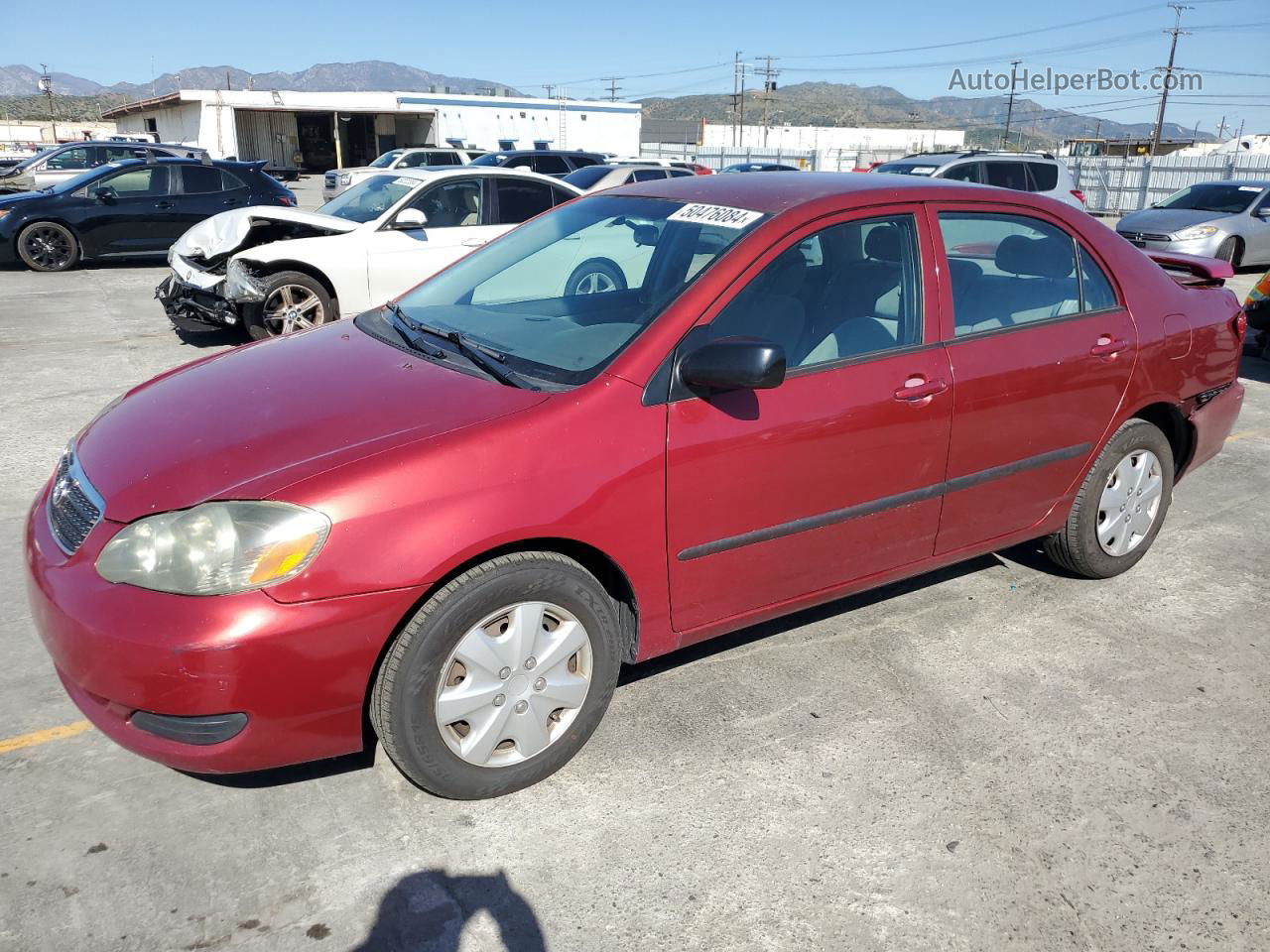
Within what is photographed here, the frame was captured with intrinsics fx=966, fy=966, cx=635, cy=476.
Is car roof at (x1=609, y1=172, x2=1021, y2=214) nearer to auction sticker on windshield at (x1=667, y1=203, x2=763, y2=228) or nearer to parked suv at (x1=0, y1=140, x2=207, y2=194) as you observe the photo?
auction sticker on windshield at (x1=667, y1=203, x2=763, y2=228)

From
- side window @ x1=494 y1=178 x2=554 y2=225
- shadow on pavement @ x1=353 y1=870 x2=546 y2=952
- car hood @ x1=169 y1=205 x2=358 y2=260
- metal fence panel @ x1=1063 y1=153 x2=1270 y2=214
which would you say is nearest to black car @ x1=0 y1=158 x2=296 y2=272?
car hood @ x1=169 y1=205 x2=358 y2=260

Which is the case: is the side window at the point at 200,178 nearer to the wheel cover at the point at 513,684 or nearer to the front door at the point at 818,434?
the front door at the point at 818,434

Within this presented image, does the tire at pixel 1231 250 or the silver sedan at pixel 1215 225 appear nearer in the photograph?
the silver sedan at pixel 1215 225

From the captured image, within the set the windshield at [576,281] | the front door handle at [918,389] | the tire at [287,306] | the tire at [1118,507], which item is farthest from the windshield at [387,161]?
the front door handle at [918,389]

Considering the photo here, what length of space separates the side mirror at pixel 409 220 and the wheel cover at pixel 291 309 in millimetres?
1004

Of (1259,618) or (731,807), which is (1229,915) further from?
(1259,618)

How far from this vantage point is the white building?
48.3 m

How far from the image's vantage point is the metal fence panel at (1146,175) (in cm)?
3117

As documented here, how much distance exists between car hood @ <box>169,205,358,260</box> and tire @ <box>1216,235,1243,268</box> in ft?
42.5

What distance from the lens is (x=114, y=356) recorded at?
8.30 m

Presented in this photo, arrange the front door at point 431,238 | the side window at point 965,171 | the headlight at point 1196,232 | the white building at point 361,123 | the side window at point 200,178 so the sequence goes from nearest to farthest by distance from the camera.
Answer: the front door at point 431,238 → the side window at point 200,178 → the headlight at point 1196,232 → the side window at point 965,171 → the white building at point 361,123

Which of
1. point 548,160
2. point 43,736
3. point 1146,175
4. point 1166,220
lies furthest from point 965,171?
point 1146,175

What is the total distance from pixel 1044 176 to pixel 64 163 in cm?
1926

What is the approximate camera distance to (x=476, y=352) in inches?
122
